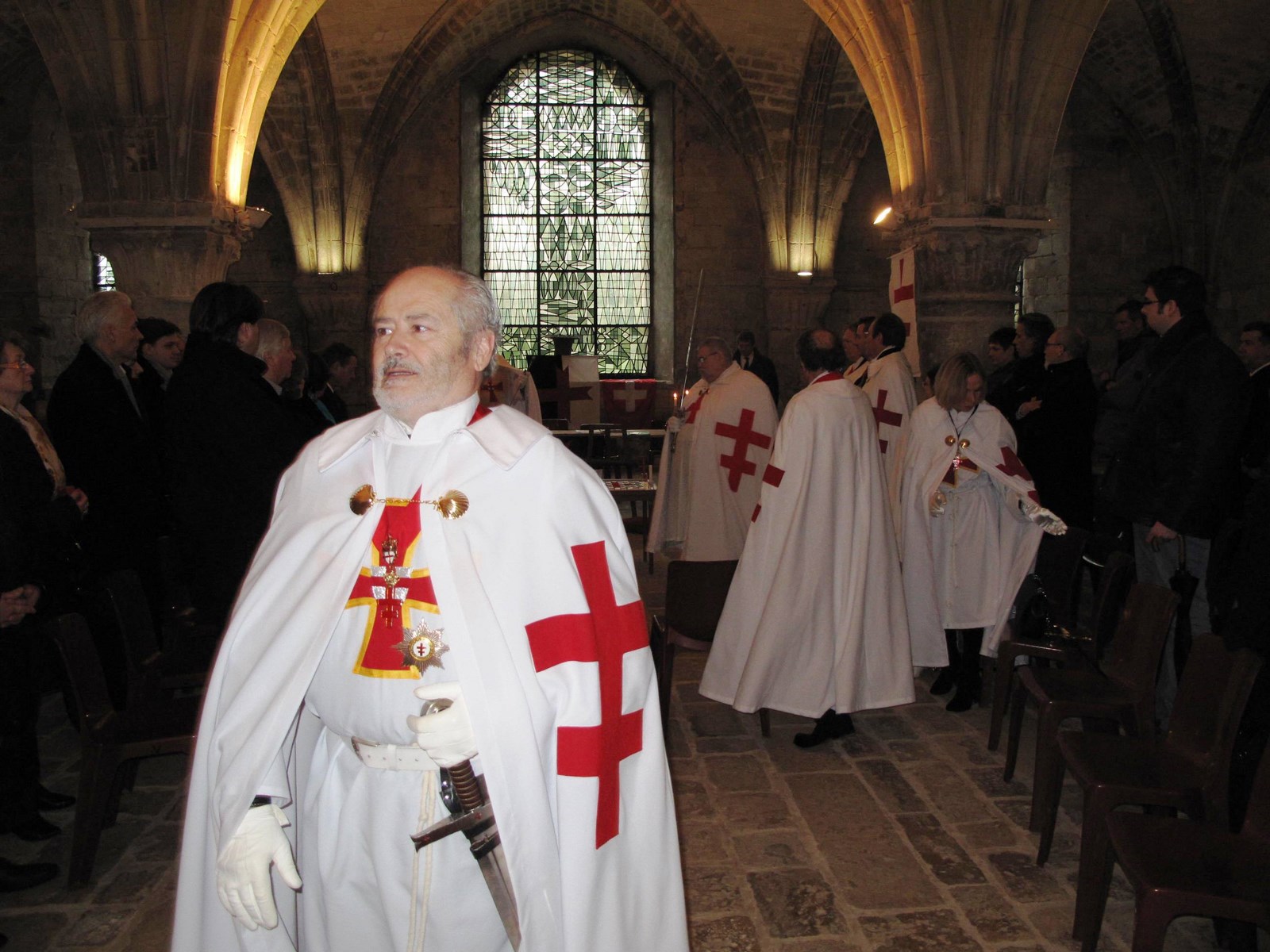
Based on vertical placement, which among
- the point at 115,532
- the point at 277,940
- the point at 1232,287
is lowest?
the point at 277,940

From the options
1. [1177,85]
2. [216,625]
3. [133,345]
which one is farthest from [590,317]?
[216,625]

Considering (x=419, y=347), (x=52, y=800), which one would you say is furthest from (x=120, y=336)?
(x=419, y=347)

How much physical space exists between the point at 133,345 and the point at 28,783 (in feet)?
6.33

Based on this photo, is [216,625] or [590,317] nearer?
[216,625]

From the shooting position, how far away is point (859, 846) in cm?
345

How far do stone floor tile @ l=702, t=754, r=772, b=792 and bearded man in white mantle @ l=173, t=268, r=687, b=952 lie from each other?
2084 mm

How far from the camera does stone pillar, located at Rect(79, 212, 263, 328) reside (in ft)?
22.2

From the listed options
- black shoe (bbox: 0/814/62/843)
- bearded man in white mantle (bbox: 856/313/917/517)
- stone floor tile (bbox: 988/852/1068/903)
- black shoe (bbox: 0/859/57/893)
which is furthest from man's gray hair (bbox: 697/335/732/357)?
black shoe (bbox: 0/859/57/893)

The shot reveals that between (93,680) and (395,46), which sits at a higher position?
(395,46)

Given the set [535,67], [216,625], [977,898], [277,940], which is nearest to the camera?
[277,940]

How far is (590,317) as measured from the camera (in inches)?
595

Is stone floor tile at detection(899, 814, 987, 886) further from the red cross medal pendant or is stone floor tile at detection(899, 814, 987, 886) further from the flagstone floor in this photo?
the red cross medal pendant

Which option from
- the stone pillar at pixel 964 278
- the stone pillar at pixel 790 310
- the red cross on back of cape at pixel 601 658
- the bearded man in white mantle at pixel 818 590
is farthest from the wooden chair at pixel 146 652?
the stone pillar at pixel 790 310

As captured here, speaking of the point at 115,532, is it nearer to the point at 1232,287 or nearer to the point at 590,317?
the point at 590,317
